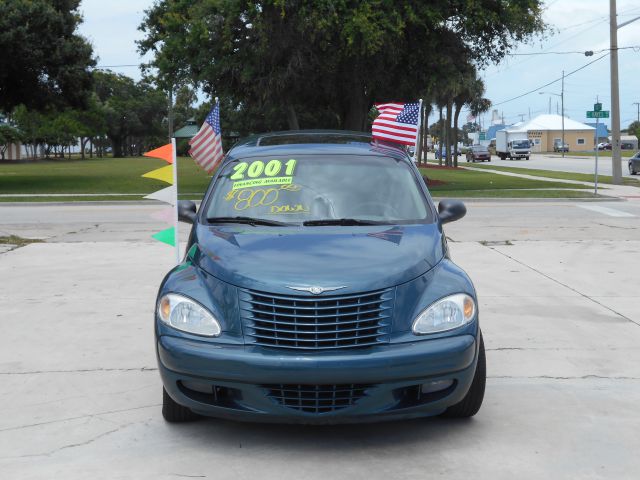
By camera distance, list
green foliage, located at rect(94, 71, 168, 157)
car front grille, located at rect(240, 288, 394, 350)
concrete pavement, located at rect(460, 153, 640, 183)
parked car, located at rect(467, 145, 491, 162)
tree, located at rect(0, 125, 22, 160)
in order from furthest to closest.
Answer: green foliage, located at rect(94, 71, 168, 157)
tree, located at rect(0, 125, 22, 160)
parked car, located at rect(467, 145, 491, 162)
concrete pavement, located at rect(460, 153, 640, 183)
car front grille, located at rect(240, 288, 394, 350)

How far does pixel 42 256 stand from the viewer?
40.9 ft

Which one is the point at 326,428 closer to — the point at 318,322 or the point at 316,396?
the point at 316,396

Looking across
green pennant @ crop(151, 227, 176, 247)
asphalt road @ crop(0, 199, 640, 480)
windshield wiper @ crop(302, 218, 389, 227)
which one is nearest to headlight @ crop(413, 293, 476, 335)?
asphalt road @ crop(0, 199, 640, 480)

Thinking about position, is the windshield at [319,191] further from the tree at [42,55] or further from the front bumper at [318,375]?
the tree at [42,55]

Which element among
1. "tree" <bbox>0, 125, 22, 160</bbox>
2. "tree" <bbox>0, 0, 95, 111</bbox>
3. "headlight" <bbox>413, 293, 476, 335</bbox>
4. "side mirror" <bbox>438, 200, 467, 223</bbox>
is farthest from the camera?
"tree" <bbox>0, 125, 22, 160</bbox>

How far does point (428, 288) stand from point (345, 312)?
53cm

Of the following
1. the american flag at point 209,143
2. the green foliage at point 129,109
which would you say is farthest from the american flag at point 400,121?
the green foliage at point 129,109

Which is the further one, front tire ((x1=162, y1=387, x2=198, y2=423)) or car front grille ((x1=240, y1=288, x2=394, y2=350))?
front tire ((x1=162, y1=387, x2=198, y2=423))

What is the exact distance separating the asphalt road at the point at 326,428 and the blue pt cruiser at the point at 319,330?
0.24 metres

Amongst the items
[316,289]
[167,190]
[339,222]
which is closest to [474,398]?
[316,289]

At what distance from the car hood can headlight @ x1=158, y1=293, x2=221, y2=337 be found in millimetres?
226

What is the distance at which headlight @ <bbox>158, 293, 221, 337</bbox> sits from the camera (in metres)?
4.48

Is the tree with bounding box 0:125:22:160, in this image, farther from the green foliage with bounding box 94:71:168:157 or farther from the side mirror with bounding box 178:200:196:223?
the side mirror with bounding box 178:200:196:223

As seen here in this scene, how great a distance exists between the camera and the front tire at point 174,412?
4.89 m
